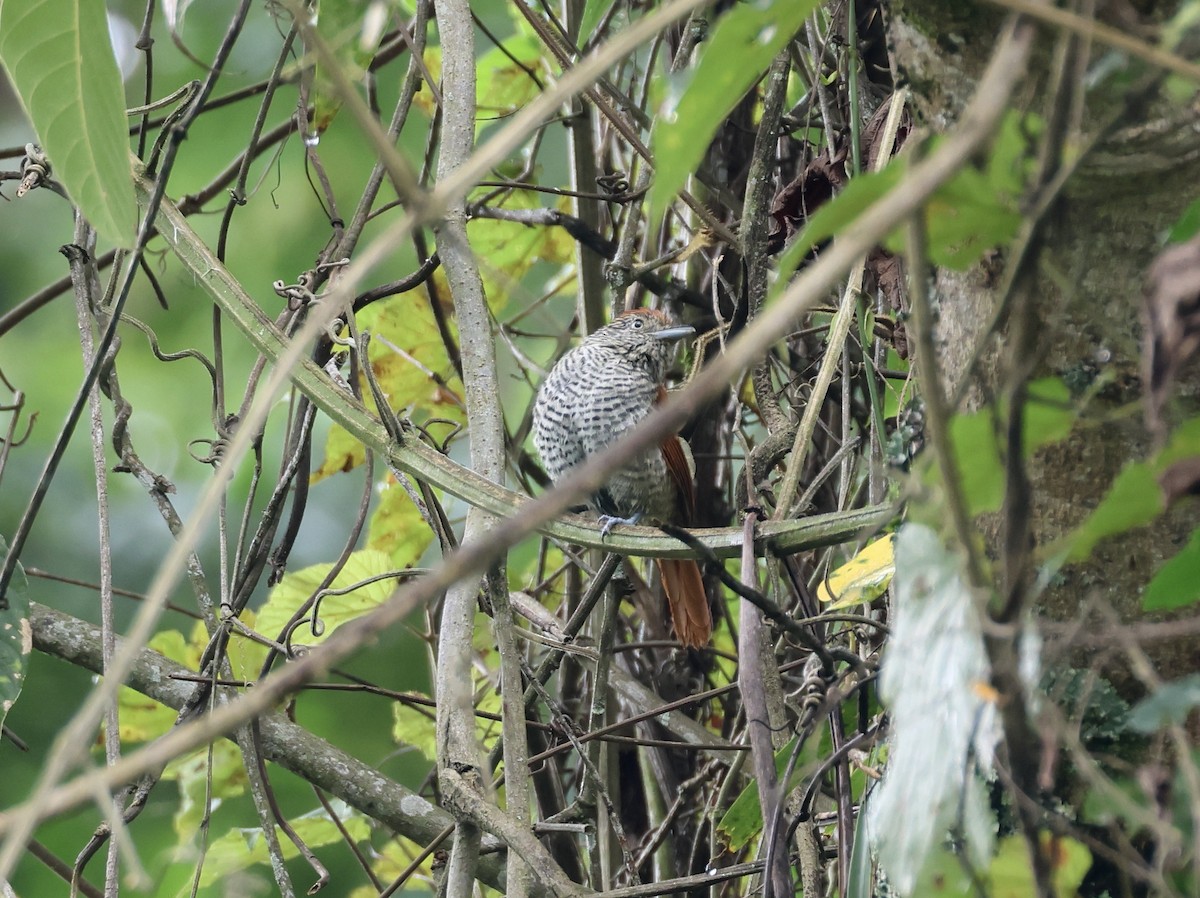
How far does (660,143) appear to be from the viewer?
3.02 ft

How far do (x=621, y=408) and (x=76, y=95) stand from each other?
199 cm

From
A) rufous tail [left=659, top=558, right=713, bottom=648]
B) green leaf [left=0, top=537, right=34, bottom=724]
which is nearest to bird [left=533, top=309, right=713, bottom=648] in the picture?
rufous tail [left=659, top=558, right=713, bottom=648]

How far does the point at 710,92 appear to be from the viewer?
91 cm

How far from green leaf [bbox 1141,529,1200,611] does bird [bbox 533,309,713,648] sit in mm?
2127

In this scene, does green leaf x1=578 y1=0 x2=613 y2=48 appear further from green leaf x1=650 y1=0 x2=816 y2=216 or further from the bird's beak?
the bird's beak

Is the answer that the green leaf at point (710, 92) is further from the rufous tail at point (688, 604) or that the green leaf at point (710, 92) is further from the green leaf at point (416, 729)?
the green leaf at point (416, 729)

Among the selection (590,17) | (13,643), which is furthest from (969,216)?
(13,643)

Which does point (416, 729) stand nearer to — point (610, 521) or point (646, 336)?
point (610, 521)

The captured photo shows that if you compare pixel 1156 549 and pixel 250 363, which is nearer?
pixel 1156 549

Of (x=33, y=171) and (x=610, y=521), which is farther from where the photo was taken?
(x=610, y=521)

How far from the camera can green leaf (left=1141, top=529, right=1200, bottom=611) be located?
0.91 meters

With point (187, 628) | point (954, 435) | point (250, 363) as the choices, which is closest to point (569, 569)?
point (954, 435)

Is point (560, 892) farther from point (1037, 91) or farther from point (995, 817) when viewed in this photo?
point (1037, 91)

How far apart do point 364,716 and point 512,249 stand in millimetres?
2047
